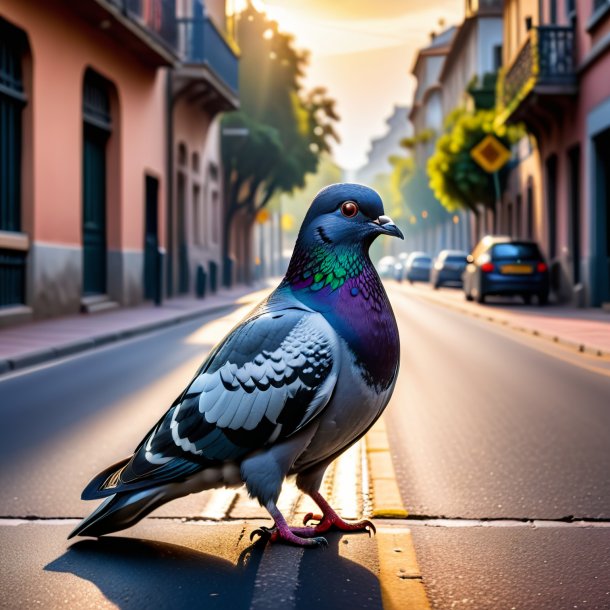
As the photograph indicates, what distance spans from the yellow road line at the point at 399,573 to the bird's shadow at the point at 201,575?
0.05 meters

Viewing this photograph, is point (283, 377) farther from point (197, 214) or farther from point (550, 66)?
point (197, 214)

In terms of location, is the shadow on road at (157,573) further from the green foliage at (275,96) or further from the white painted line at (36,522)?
the green foliage at (275,96)

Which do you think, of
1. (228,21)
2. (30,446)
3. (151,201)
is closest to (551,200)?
(151,201)

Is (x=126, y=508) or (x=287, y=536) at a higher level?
(x=126, y=508)

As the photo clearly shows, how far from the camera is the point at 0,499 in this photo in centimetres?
466

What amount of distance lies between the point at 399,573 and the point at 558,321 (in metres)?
14.8

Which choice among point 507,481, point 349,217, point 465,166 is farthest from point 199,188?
point 349,217

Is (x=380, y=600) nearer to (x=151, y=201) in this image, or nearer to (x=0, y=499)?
(x=0, y=499)

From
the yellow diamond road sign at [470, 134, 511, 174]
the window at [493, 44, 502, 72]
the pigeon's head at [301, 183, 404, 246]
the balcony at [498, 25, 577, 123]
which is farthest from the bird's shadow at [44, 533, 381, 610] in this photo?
the window at [493, 44, 502, 72]

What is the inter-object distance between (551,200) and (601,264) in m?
7.59

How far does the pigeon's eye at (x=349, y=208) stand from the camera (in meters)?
3.16

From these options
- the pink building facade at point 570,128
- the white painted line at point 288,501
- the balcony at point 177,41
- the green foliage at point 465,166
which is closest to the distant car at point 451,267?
the green foliage at point 465,166

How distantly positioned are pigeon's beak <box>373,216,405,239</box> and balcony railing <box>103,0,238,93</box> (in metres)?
16.0

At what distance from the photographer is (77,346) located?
1226cm
